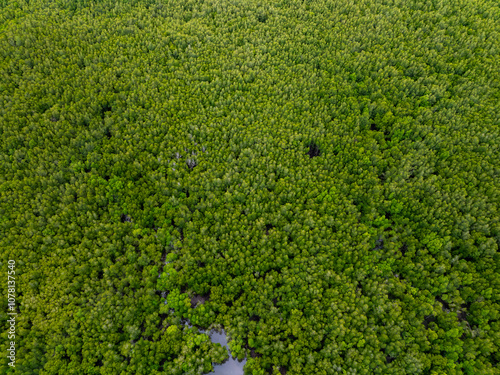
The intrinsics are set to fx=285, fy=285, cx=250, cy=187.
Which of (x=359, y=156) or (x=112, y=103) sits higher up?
(x=112, y=103)

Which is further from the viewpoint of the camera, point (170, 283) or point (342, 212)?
point (342, 212)

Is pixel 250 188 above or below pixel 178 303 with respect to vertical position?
above

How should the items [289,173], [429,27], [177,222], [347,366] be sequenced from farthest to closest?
[429,27]
[289,173]
[177,222]
[347,366]

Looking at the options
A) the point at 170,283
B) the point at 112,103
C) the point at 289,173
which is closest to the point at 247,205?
the point at 289,173

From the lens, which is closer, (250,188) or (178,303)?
(178,303)

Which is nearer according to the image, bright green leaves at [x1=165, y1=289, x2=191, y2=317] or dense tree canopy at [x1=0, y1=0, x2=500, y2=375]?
dense tree canopy at [x1=0, y1=0, x2=500, y2=375]

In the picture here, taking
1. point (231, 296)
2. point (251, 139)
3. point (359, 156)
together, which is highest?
point (251, 139)

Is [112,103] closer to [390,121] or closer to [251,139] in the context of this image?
[251,139]

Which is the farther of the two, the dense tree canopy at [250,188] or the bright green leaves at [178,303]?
the bright green leaves at [178,303]
